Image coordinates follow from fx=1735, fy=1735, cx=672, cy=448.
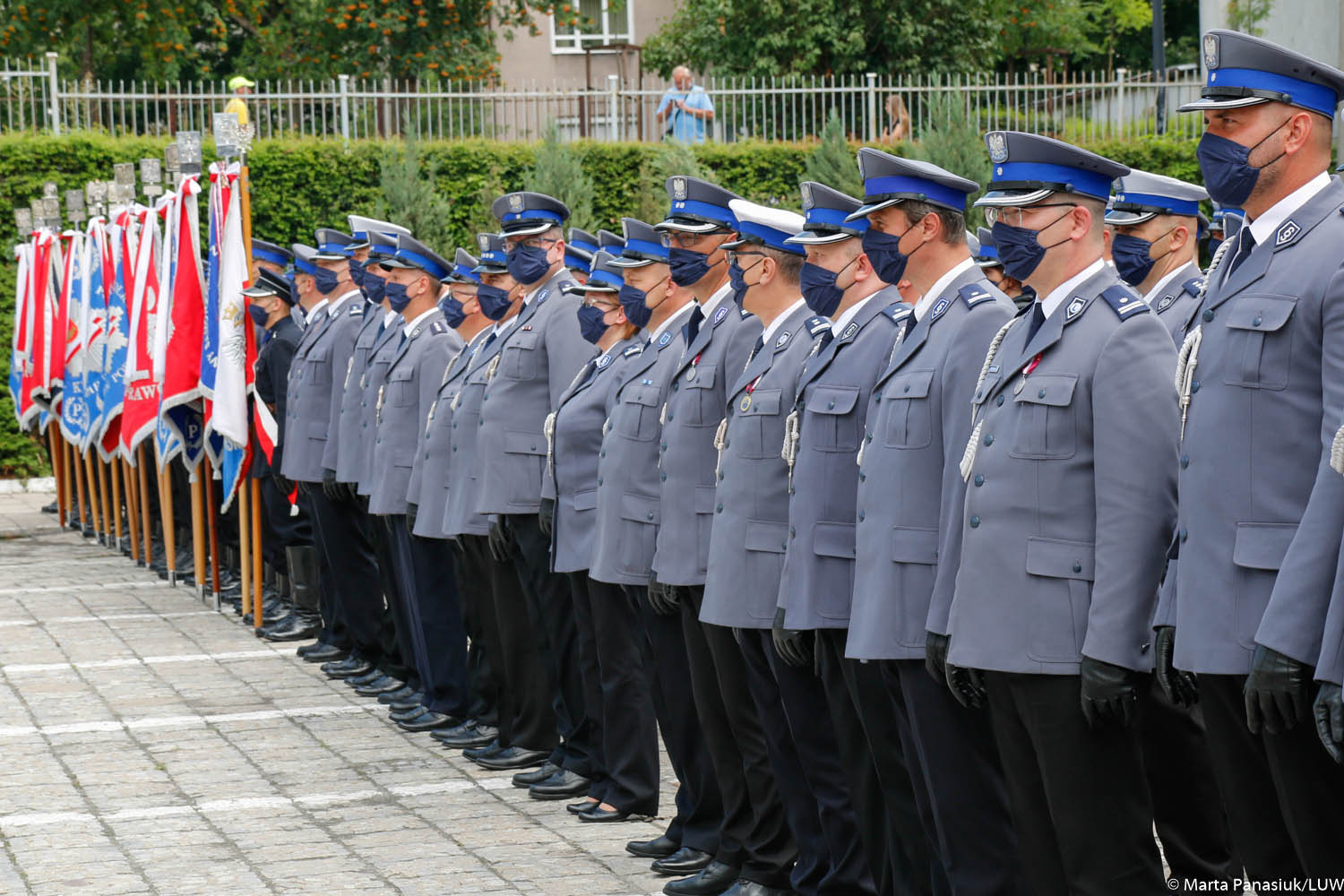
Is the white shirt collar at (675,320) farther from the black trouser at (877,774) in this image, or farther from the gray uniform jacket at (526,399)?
the black trouser at (877,774)

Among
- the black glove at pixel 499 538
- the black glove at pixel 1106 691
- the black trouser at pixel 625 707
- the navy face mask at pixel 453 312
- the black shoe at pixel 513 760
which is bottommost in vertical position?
the black shoe at pixel 513 760

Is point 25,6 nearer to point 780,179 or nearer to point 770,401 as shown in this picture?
point 780,179

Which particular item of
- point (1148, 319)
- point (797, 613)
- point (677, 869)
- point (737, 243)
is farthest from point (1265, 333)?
point (677, 869)

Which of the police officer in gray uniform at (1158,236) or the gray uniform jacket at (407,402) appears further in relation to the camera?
the gray uniform jacket at (407,402)

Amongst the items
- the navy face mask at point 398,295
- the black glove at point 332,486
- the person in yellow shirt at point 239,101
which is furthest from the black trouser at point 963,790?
the person in yellow shirt at point 239,101

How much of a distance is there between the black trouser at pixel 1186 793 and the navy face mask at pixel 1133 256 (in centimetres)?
176

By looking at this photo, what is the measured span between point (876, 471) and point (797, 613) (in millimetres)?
522

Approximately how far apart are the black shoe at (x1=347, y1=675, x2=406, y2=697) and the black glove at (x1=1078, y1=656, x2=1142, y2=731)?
18.7ft

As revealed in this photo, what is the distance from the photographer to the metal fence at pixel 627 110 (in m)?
19.5

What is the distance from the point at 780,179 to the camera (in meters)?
19.4

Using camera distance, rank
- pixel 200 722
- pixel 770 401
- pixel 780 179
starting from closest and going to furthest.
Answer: pixel 770 401 → pixel 200 722 → pixel 780 179

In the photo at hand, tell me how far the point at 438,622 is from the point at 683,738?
267 centimetres

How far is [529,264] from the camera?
25.0 ft

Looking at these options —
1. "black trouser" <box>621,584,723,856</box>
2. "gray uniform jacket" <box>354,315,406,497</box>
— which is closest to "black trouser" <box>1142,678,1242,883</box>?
"black trouser" <box>621,584,723,856</box>
